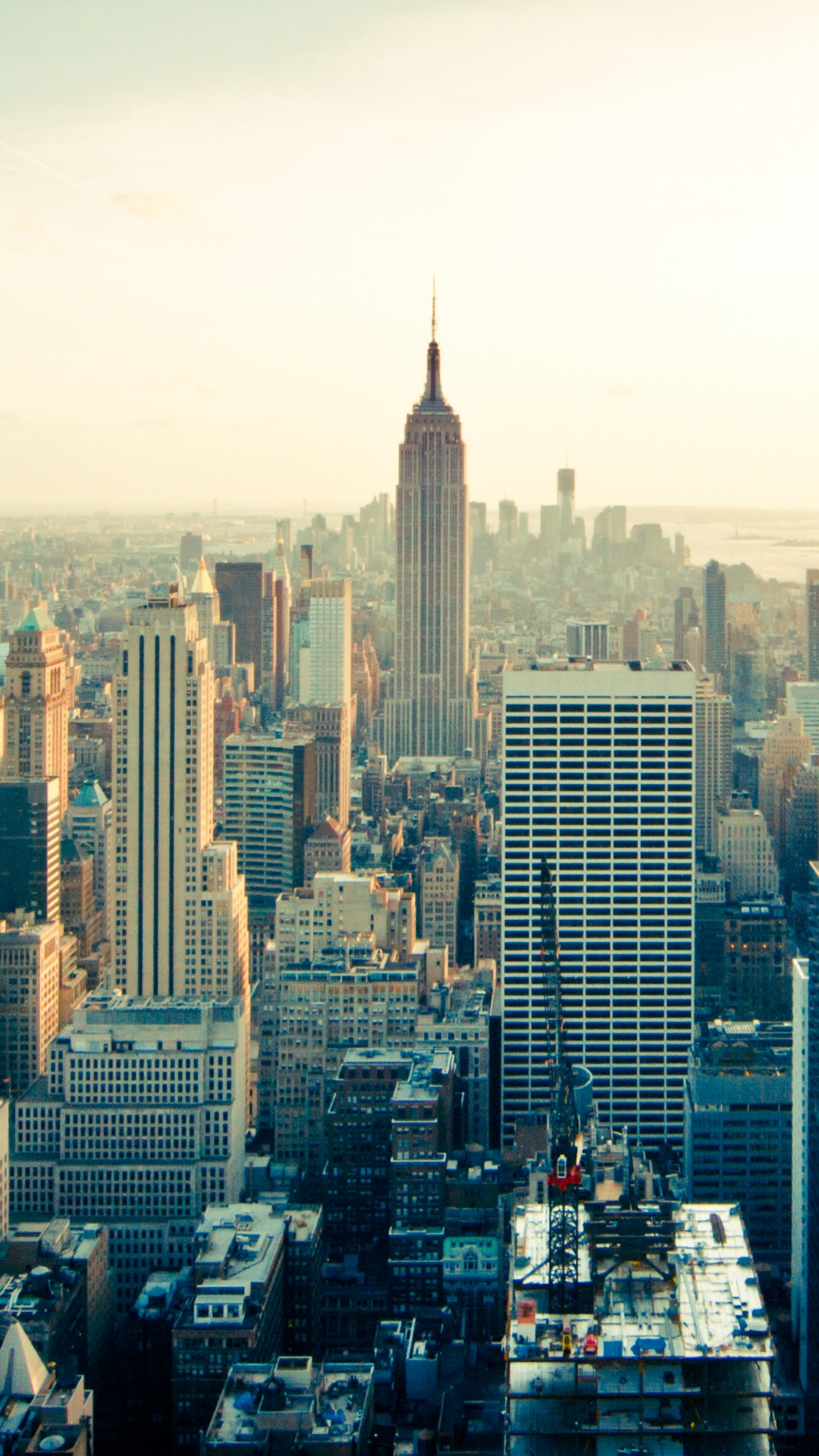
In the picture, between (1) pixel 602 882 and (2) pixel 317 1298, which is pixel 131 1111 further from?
(1) pixel 602 882

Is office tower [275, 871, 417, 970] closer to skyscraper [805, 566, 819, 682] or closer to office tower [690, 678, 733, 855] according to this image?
office tower [690, 678, 733, 855]

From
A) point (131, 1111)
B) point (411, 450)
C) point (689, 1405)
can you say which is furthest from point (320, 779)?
point (689, 1405)

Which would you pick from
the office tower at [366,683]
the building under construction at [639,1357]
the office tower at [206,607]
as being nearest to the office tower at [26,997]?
the office tower at [206,607]

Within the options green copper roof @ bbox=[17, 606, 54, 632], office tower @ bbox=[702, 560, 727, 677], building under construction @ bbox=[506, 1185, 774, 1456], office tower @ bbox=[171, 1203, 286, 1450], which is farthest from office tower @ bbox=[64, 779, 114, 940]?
building under construction @ bbox=[506, 1185, 774, 1456]

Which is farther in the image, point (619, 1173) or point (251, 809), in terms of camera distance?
point (251, 809)

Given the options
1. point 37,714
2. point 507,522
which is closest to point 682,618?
point 507,522

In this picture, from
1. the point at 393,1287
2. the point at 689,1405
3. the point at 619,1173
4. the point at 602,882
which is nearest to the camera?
the point at 689,1405

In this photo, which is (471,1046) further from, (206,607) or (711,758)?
(206,607)
